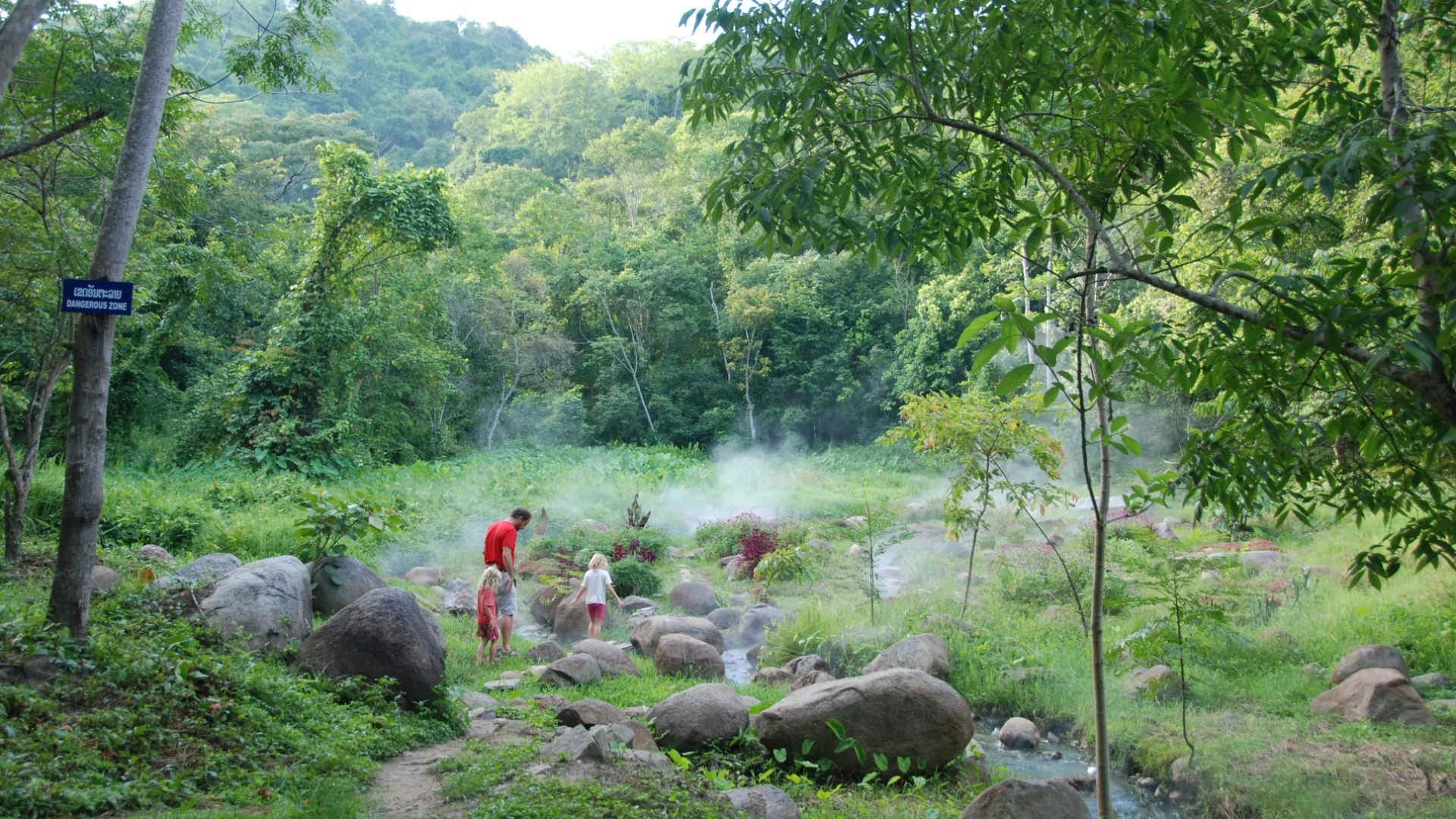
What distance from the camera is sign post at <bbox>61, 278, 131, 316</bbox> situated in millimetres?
5113

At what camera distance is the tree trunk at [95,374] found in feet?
→ 17.3

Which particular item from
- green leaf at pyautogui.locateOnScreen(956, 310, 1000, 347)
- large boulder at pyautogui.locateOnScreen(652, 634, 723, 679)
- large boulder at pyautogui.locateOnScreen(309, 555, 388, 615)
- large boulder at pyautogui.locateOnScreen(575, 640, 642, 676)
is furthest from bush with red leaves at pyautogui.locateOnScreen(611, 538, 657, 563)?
green leaf at pyautogui.locateOnScreen(956, 310, 1000, 347)

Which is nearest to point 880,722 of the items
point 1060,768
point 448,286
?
point 1060,768

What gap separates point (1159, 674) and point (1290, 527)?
8.58 metres

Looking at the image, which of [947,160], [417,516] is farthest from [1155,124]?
[417,516]

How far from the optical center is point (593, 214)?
36812 mm

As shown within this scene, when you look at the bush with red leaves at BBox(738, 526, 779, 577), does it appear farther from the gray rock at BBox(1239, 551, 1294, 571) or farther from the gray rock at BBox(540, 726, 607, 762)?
the gray rock at BBox(540, 726, 607, 762)

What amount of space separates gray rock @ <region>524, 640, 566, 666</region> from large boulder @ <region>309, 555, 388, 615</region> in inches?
66.6

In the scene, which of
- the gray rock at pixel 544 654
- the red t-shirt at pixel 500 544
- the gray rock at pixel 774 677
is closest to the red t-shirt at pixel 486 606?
the red t-shirt at pixel 500 544

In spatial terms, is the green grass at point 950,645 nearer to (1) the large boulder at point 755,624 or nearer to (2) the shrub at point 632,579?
(2) the shrub at point 632,579

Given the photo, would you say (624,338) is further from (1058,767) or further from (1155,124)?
(1155,124)

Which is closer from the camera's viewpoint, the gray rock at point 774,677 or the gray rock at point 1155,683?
the gray rock at point 1155,683

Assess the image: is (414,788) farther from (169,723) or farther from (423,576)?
(423,576)

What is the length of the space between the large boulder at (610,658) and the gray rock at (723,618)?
9.42ft
